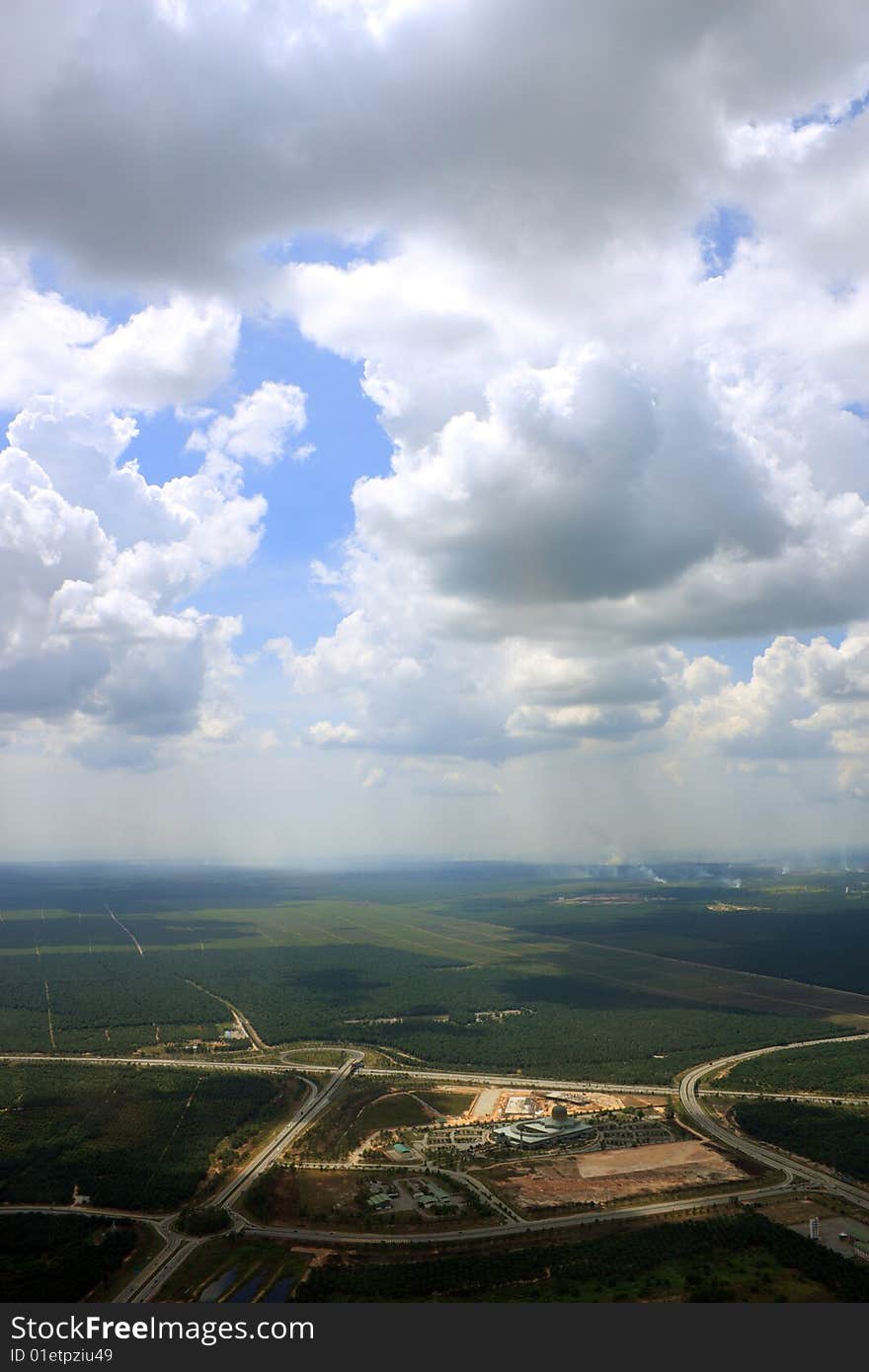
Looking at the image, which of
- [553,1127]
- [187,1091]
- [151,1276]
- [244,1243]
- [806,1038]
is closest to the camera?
[151,1276]

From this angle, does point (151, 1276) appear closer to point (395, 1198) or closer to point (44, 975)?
point (395, 1198)

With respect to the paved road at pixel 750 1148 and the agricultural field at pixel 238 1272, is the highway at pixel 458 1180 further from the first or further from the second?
the agricultural field at pixel 238 1272

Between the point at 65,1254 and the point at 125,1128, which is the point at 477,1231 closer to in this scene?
the point at 65,1254

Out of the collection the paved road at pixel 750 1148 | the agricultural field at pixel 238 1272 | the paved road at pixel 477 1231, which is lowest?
the paved road at pixel 750 1148

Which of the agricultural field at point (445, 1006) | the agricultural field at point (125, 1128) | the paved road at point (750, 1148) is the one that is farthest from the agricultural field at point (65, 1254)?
the agricultural field at point (445, 1006)

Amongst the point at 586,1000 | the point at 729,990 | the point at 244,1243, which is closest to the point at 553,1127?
the point at 244,1243

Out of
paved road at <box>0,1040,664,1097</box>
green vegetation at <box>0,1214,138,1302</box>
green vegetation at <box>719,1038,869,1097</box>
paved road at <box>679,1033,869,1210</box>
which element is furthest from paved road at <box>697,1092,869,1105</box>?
green vegetation at <box>0,1214,138,1302</box>

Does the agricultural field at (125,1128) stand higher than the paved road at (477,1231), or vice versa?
the paved road at (477,1231)
